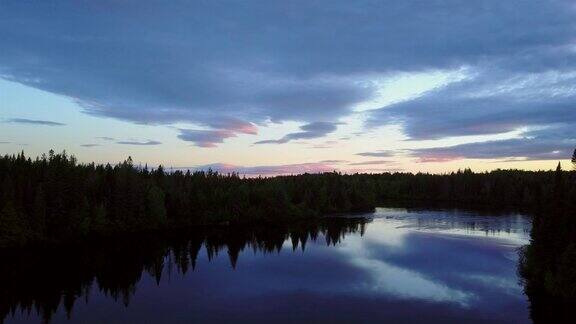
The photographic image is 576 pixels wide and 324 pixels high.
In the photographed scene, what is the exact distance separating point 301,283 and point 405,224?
7595 centimetres

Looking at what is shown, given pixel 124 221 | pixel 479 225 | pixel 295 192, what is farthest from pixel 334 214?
pixel 124 221

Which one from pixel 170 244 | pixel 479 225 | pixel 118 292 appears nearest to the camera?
pixel 118 292

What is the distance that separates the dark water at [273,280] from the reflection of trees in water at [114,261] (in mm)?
196

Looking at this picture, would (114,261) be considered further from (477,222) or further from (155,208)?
(477,222)

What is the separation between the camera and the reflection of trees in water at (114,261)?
6315 centimetres

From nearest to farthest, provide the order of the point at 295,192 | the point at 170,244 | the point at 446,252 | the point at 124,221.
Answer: the point at 446,252
the point at 170,244
the point at 124,221
the point at 295,192

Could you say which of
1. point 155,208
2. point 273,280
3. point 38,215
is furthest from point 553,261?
point 155,208

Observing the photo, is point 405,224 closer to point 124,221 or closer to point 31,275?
point 124,221

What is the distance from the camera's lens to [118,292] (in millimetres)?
65625

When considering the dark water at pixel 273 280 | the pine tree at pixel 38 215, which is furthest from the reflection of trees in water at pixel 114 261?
the pine tree at pixel 38 215

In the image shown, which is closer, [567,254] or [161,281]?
[567,254]

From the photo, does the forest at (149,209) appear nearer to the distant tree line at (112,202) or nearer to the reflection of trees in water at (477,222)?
the distant tree line at (112,202)

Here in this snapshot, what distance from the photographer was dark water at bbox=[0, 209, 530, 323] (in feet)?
181

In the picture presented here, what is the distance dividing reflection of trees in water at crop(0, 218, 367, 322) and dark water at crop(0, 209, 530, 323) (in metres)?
0.20
